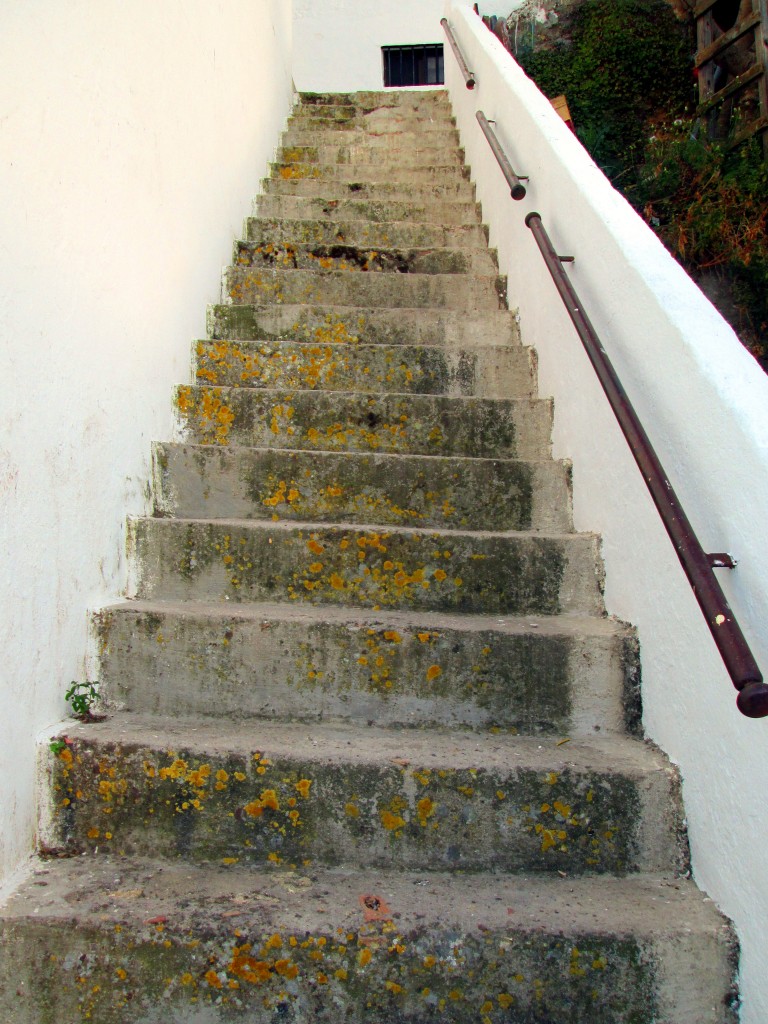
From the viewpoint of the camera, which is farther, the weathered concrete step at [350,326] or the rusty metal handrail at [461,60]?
the rusty metal handrail at [461,60]

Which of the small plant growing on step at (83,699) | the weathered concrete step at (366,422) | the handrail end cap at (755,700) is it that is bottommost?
the small plant growing on step at (83,699)

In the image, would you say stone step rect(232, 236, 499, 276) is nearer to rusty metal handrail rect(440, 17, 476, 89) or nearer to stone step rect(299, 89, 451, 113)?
rusty metal handrail rect(440, 17, 476, 89)

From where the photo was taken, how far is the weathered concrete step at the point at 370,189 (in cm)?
377

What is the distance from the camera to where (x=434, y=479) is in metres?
2.08

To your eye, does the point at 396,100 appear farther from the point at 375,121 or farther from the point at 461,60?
the point at 461,60

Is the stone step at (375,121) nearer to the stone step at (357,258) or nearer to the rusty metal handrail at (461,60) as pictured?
the rusty metal handrail at (461,60)

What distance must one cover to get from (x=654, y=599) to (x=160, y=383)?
1.57 m

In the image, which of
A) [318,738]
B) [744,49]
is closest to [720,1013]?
[318,738]

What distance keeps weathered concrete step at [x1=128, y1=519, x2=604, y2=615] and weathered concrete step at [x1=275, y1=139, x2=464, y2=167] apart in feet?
10.4

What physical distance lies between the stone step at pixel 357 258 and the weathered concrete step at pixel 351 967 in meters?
2.65

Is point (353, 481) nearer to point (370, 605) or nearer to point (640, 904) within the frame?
point (370, 605)

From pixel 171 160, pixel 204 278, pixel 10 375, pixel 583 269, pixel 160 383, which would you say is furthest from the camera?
pixel 204 278

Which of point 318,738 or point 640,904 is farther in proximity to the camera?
point 318,738

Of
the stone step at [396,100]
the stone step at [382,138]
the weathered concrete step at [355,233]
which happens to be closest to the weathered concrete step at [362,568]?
the weathered concrete step at [355,233]
